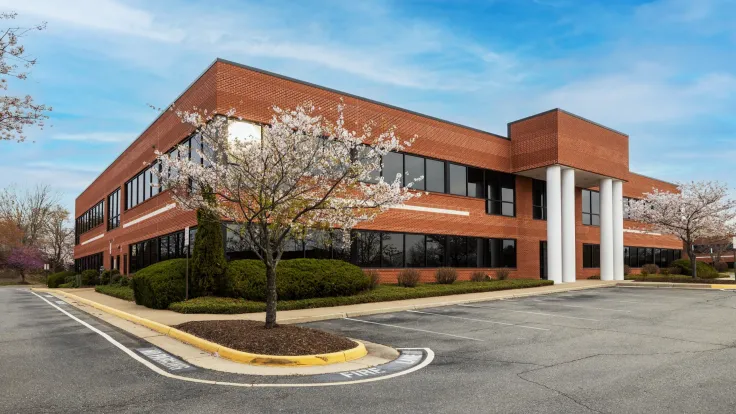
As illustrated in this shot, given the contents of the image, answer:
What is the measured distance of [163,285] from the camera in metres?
17.4

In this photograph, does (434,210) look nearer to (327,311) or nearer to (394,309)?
(394,309)

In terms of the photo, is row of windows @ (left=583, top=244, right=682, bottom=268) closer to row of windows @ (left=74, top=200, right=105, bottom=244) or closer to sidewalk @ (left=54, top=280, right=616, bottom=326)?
sidewalk @ (left=54, top=280, right=616, bottom=326)

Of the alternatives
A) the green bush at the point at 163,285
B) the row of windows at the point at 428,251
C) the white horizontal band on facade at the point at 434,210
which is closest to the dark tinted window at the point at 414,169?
the white horizontal band on facade at the point at 434,210

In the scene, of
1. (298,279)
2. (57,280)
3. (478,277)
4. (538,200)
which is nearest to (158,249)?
(298,279)

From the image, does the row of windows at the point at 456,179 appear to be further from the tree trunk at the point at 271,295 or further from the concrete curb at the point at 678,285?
the tree trunk at the point at 271,295

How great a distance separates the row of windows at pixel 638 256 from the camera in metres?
36.7

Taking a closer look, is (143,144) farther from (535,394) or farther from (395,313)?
(535,394)

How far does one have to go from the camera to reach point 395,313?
16.8 m

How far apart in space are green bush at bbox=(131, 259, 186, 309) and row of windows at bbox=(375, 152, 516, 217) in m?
9.28

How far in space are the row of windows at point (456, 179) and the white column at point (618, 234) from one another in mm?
7640

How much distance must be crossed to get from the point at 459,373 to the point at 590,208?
107ft

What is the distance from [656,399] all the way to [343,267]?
1409 cm

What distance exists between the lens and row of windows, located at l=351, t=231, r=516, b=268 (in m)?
24.0

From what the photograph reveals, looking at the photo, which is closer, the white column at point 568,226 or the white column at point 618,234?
the white column at point 568,226
